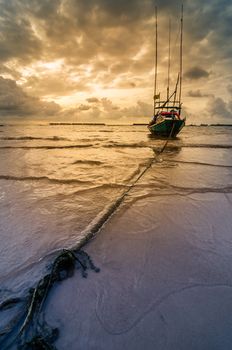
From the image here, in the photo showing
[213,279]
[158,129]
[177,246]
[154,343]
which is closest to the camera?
[154,343]

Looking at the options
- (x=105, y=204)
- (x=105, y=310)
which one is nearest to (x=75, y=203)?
(x=105, y=204)

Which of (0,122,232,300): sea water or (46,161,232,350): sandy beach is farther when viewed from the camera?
(0,122,232,300): sea water

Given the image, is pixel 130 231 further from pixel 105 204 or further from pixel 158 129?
pixel 158 129

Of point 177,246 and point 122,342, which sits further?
point 177,246

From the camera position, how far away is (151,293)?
177cm

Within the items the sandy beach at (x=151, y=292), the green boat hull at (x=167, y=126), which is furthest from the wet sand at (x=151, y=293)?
the green boat hull at (x=167, y=126)

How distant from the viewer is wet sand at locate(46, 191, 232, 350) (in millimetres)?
1410

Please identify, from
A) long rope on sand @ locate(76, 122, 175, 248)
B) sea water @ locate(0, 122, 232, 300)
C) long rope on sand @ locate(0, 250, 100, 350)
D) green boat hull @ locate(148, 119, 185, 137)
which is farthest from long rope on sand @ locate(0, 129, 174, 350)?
green boat hull @ locate(148, 119, 185, 137)

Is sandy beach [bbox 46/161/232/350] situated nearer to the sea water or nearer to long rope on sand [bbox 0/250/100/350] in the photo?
long rope on sand [bbox 0/250/100/350]

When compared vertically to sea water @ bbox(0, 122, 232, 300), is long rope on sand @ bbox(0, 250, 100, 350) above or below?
above

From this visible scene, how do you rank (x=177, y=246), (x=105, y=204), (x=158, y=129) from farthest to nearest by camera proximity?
1. (x=158, y=129)
2. (x=105, y=204)
3. (x=177, y=246)

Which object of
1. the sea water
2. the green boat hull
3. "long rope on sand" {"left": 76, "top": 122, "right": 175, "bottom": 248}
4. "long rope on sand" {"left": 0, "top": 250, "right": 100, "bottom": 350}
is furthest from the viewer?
the green boat hull

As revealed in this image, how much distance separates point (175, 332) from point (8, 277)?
5.27 feet

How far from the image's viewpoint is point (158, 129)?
80.4 feet
